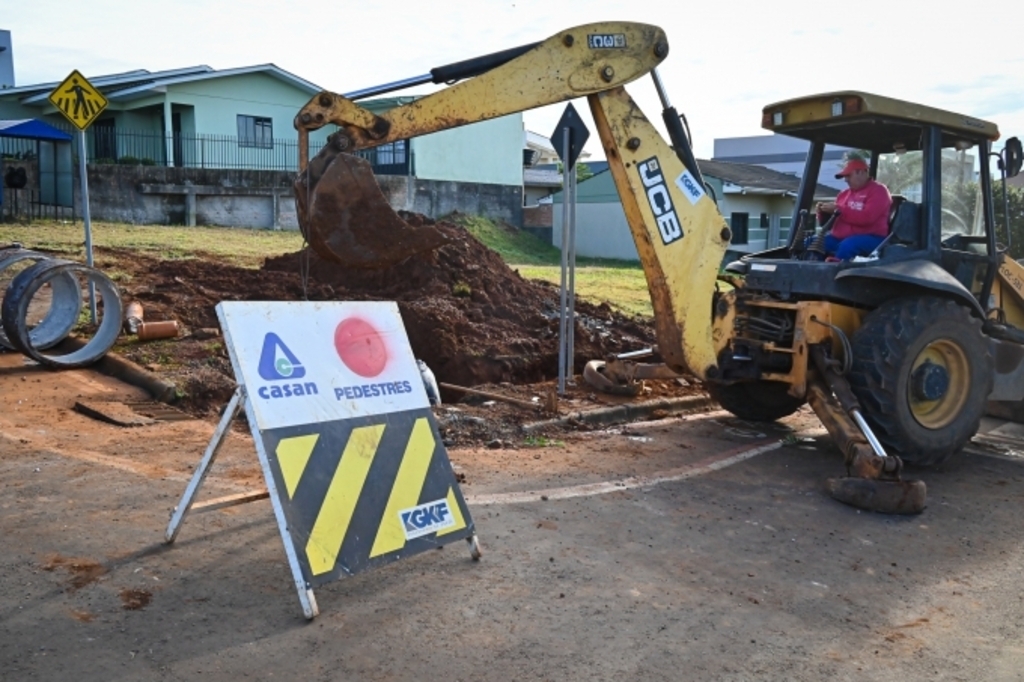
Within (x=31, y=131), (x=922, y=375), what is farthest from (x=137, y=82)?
(x=922, y=375)

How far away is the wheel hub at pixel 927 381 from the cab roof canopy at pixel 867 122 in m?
1.81

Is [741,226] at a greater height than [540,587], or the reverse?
[741,226]

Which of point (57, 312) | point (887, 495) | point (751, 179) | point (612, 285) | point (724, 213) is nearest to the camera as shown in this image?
point (887, 495)

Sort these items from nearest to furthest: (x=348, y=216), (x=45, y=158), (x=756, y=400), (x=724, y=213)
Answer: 1. (x=348, y=216)
2. (x=756, y=400)
3. (x=45, y=158)
4. (x=724, y=213)

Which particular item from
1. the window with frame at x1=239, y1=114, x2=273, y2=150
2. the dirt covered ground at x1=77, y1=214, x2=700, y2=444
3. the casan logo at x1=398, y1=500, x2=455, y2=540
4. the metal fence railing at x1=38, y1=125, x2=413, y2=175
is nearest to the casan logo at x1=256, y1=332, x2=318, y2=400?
the casan logo at x1=398, y1=500, x2=455, y2=540

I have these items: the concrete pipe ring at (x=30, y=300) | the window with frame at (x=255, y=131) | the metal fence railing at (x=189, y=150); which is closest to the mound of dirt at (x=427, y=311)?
the concrete pipe ring at (x=30, y=300)

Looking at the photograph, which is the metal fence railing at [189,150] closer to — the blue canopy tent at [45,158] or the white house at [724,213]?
the blue canopy tent at [45,158]

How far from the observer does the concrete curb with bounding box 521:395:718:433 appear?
8.19 metres

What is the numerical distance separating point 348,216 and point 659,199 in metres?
2.38

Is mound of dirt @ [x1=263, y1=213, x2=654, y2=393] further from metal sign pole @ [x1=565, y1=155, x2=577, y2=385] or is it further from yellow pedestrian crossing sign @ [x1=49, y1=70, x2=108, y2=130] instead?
yellow pedestrian crossing sign @ [x1=49, y1=70, x2=108, y2=130]

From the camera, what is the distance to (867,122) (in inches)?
296

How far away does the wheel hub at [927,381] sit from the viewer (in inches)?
280

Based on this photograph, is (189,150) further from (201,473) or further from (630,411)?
(201,473)

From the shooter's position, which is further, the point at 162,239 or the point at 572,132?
the point at 162,239
